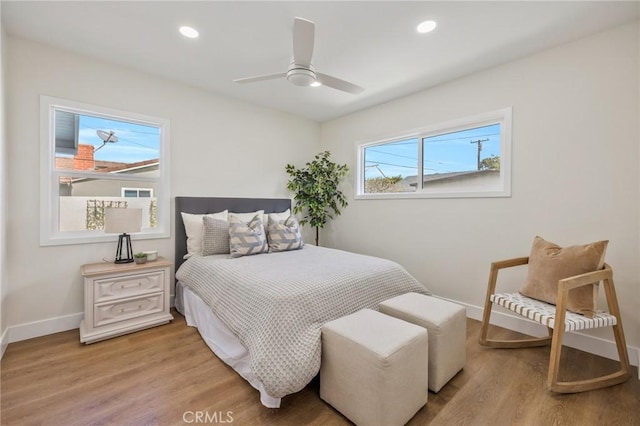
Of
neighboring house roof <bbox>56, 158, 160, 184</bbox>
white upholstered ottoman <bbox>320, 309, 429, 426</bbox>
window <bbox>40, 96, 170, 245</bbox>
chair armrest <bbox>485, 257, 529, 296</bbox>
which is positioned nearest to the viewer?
white upholstered ottoman <bbox>320, 309, 429, 426</bbox>

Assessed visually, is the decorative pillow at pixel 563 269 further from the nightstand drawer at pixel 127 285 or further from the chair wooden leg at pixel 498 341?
the nightstand drawer at pixel 127 285

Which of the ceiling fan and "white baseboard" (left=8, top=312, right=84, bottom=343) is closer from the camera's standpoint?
the ceiling fan

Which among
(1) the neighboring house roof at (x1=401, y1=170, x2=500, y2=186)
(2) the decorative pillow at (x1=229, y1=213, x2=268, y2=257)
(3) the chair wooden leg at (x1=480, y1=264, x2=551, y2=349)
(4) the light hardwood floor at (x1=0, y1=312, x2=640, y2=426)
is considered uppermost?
(1) the neighboring house roof at (x1=401, y1=170, x2=500, y2=186)

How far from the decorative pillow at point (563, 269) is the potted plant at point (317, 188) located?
256 centimetres

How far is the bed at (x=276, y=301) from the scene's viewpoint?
161 cm

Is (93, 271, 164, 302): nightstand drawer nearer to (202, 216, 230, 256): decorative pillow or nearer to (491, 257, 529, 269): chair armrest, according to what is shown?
(202, 216, 230, 256): decorative pillow

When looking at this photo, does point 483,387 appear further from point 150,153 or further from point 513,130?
point 150,153

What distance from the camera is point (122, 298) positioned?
2570 mm

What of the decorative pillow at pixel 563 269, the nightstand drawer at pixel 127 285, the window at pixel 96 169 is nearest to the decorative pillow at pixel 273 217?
the window at pixel 96 169

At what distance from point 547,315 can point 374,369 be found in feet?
4.60

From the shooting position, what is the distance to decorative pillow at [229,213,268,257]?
291cm

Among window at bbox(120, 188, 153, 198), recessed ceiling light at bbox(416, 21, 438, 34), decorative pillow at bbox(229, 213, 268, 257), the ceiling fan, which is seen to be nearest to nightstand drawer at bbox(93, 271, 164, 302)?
decorative pillow at bbox(229, 213, 268, 257)

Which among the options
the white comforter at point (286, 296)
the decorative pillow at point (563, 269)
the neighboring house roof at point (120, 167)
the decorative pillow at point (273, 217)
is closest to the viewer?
the white comforter at point (286, 296)

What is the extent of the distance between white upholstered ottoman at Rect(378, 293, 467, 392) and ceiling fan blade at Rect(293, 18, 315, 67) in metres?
1.91
